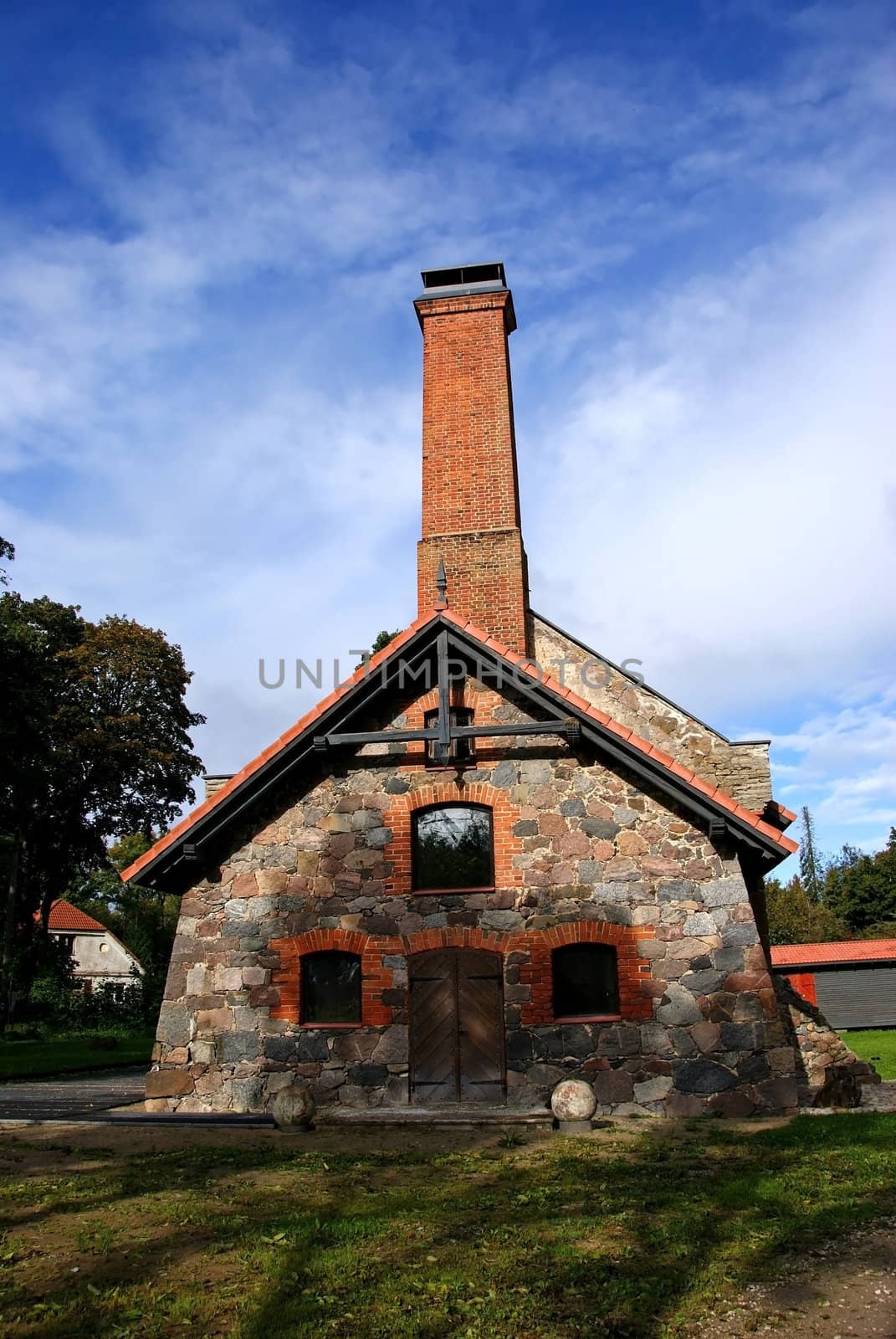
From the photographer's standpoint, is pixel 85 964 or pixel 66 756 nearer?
pixel 66 756

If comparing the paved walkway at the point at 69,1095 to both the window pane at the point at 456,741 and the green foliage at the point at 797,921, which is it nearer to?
the window pane at the point at 456,741

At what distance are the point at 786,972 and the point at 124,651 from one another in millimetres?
24997

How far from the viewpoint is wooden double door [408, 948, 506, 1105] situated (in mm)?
12289

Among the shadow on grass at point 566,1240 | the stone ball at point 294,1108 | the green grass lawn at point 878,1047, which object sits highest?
the stone ball at point 294,1108

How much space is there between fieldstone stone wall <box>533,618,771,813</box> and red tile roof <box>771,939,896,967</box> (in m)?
19.3

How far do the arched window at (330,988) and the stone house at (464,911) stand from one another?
0.02 m

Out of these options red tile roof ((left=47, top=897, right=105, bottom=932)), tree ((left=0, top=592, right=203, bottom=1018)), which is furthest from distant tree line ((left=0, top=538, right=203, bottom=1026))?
red tile roof ((left=47, top=897, right=105, bottom=932))

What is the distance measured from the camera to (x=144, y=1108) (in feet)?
41.8

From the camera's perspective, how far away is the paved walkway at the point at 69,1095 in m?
12.7

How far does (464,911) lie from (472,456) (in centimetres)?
779

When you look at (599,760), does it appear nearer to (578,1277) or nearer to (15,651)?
(578,1277)

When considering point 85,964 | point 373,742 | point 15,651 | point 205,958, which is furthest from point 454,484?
point 85,964

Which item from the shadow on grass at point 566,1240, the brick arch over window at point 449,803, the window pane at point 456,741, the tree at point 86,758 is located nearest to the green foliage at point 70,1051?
the tree at point 86,758

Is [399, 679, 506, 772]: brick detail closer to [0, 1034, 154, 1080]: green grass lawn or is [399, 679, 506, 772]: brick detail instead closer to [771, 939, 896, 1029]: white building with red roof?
[0, 1034, 154, 1080]: green grass lawn
